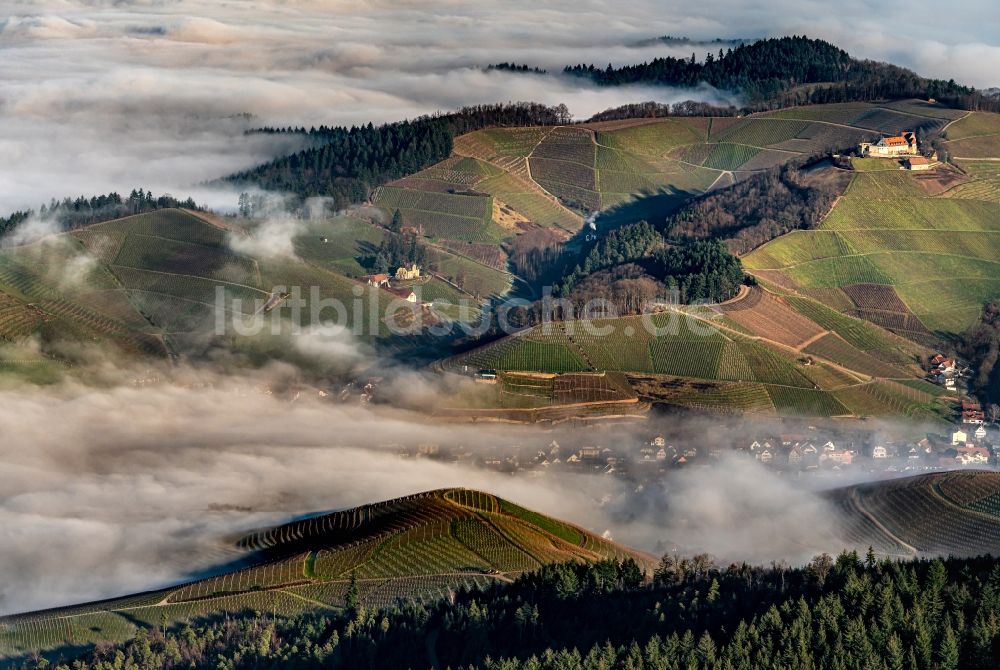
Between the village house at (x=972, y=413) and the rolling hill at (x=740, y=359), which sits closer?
the rolling hill at (x=740, y=359)

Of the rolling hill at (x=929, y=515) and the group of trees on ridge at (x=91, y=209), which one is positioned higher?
the rolling hill at (x=929, y=515)

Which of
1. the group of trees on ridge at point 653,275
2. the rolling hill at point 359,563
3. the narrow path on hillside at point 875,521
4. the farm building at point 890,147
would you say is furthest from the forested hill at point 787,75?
the rolling hill at point 359,563

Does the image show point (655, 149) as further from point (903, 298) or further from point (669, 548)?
point (669, 548)

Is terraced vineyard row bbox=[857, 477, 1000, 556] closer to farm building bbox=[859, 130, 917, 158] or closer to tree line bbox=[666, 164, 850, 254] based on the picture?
tree line bbox=[666, 164, 850, 254]

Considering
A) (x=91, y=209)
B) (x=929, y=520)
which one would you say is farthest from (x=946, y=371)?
(x=91, y=209)

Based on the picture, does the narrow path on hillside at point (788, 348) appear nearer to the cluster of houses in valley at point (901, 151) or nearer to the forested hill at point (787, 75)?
the cluster of houses in valley at point (901, 151)

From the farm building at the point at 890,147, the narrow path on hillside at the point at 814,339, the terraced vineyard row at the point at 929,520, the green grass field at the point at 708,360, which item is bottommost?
the green grass field at the point at 708,360

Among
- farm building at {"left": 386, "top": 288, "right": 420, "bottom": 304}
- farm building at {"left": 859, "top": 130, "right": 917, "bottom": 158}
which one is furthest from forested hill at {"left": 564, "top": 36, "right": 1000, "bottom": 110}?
farm building at {"left": 386, "top": 288, "right": 420, "bottom": 304}
